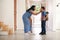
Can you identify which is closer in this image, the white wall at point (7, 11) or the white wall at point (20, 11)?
the white wall at point (7, 11)

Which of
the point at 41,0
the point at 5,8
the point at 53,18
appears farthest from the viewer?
the point at 41,0

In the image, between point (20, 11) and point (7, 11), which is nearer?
point (7, 11)

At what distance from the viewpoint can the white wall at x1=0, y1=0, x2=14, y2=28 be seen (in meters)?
7.38

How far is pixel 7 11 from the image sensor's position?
7.47 meters

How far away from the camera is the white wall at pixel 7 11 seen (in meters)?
7.38

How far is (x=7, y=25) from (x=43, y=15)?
59.5 inches

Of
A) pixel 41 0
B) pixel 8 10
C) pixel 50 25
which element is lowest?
pixel 50 25

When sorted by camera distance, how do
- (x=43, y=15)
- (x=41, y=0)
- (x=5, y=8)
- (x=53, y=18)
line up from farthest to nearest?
(x=41, y=0), (x=53, y=18), (x=5, y=8), (x=43, y=15)

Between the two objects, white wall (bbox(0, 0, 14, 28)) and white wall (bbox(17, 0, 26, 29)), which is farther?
white wall (bbox(17, 0, 26, 29))

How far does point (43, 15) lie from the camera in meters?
6.91

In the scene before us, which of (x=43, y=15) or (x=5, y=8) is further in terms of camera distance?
(x=5, y=8)

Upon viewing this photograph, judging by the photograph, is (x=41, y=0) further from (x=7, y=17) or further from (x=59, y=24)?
(x=7, y=17)

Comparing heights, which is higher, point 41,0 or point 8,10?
point 41,0

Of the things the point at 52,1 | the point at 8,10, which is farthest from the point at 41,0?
the point at 8,10
